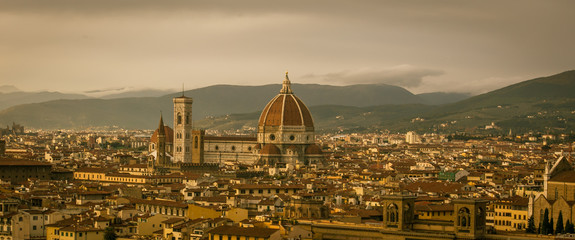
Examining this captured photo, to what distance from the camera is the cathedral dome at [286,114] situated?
136 m

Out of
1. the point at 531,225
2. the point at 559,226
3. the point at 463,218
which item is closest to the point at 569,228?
the point at 559,226

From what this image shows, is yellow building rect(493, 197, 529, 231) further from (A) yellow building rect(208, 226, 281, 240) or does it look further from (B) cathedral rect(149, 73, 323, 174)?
(B) cathedral rect(149, 73, 323, 174)

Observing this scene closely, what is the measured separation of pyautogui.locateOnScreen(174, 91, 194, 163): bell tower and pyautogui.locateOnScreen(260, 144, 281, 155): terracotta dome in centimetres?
945

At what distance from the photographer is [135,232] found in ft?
184

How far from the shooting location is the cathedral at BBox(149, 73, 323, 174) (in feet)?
438

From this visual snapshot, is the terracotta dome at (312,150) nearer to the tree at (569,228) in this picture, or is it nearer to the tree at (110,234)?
the tree at (569,228)

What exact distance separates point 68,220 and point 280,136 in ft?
258

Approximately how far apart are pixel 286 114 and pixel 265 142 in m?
4.19

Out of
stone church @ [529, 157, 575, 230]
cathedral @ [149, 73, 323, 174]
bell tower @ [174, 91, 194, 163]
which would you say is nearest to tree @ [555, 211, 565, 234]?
stone church @ [529, 157, 575, 230]

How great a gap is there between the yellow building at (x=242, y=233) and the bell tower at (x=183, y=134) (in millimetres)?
86624

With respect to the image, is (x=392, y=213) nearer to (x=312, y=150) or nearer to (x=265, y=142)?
(x=312, y=150)

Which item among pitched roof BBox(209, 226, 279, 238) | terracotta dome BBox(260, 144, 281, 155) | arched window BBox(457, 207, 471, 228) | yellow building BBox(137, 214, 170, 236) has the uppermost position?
terracotta dome BBox(260, 144, 281, 155)

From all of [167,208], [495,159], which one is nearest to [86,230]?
[167,208]

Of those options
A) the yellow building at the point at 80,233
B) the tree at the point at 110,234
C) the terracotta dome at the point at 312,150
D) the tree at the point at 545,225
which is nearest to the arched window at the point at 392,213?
the tree at the point at 545,225
